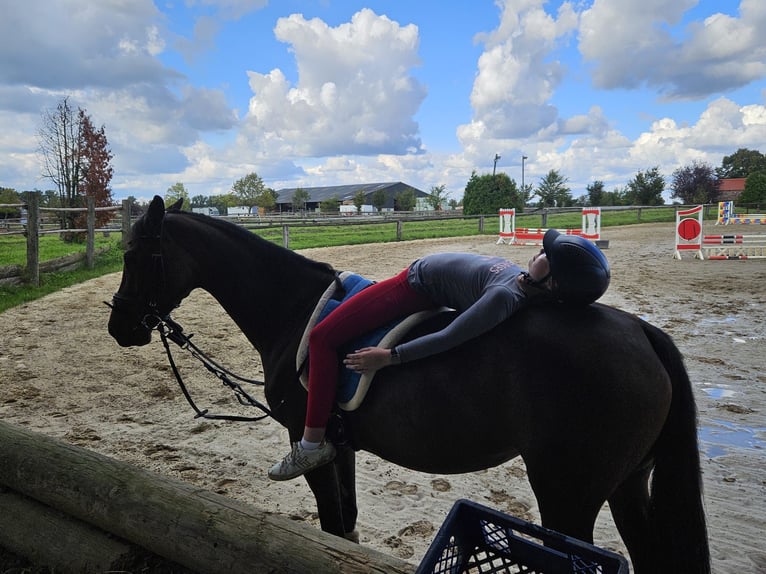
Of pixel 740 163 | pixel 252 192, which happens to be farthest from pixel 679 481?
pixel 740 163

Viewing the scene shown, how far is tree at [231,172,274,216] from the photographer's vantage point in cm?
6174

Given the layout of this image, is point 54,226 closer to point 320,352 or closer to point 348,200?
point 320,352

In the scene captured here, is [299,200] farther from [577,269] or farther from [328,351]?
[577,269]

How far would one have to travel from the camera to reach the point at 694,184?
167 feet

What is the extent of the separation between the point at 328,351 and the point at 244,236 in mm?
940

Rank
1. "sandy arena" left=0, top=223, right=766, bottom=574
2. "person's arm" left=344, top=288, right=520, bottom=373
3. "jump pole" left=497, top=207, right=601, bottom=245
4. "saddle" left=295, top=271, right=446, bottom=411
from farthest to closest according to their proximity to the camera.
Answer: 1. "jump pole" left=497, top=207, right=601, bottom=245
2. "sandy arena" left=0, top=223, right=766, bottom=574
3. "saddle" left=295, top=271, right=446, bottom=411
4. "person's arm" left=344, top=288, right=520, bottom=373

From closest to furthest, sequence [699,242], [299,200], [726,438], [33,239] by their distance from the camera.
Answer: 1. [726,438]
2. [33,239]
3. [699,242]
4. [299,200]

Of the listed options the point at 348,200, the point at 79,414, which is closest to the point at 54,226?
the point at 79,414

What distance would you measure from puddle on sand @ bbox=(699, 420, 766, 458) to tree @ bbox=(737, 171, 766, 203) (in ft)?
163

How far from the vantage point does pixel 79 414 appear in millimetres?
4676

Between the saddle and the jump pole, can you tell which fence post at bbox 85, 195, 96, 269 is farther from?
the jump pole

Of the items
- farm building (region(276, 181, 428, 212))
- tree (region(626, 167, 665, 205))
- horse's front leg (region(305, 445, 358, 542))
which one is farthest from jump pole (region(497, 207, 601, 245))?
farm building (region(276, 181, 428, 212))

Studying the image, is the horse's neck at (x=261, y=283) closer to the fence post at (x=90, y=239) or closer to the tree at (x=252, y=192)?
the fence post at (x=90, y=239)

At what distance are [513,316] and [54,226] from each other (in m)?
31.4
